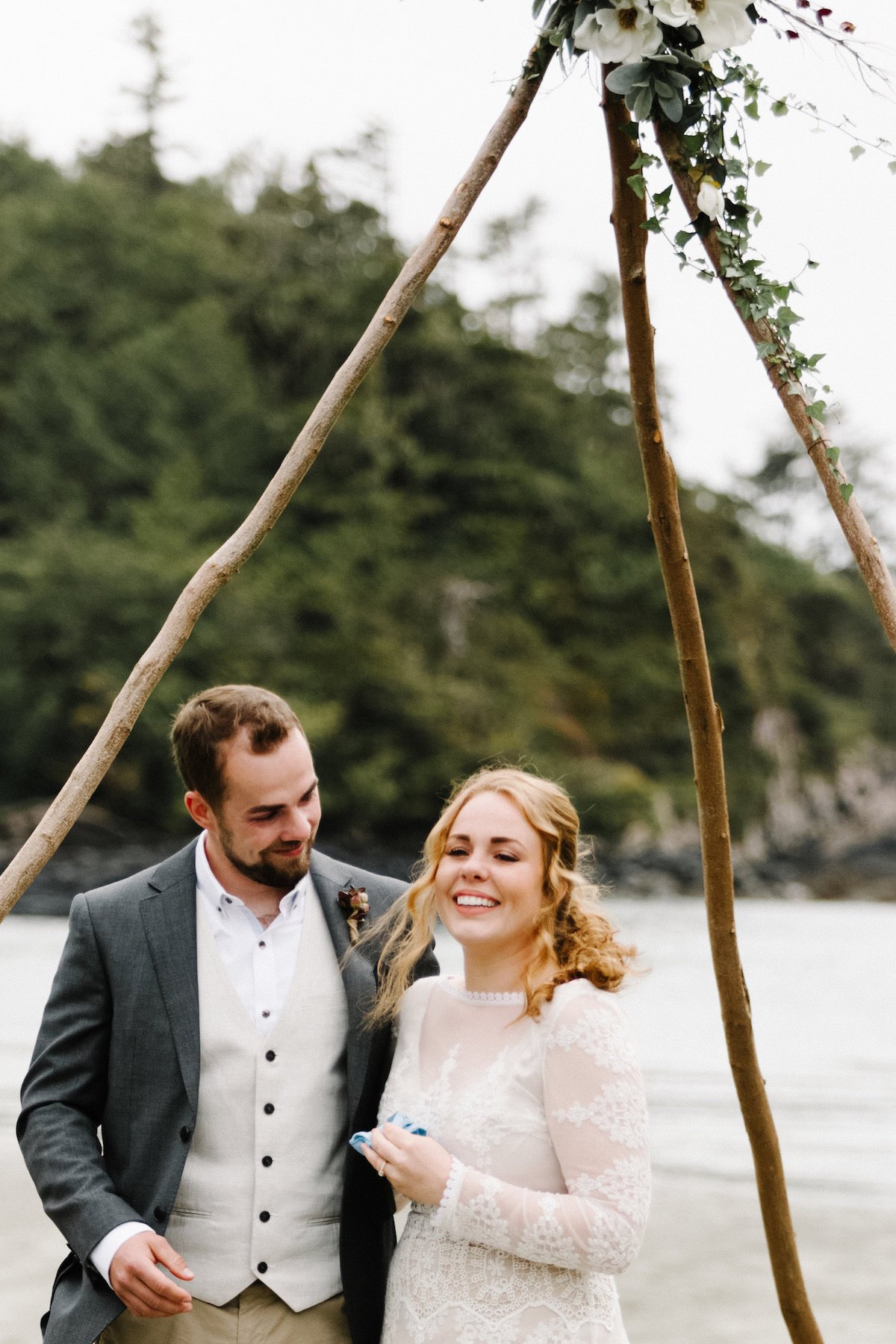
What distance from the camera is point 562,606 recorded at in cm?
3069

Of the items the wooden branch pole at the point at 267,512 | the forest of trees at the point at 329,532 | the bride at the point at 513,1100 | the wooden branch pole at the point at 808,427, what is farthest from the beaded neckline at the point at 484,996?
the forest of trees at the point at 329,532

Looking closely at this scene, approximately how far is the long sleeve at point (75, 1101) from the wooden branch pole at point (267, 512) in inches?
5.8

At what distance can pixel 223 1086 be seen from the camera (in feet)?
A: 7.57

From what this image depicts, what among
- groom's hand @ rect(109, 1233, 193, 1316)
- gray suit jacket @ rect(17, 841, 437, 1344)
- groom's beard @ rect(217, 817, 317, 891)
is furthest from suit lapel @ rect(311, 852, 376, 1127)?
groom's hand @ rect(109, 1233, 193, 1316)

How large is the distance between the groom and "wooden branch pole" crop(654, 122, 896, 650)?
977mm

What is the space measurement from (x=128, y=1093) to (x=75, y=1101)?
0.28 feet

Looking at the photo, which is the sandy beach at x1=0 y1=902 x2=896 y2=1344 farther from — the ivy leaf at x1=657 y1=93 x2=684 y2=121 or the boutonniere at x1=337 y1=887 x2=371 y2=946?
the ivy leaf at x1=657 y1=93 x2=684 y2=121

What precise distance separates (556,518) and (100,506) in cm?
953

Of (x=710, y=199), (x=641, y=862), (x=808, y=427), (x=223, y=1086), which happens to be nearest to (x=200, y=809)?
(x=223, y=1086)

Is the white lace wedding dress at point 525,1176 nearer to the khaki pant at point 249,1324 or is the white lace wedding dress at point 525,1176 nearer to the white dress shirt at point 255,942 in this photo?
the khaki pant at point 249,1324

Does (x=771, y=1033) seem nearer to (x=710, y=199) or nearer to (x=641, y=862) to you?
(x=641, y=862)

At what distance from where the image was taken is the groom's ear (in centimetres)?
241

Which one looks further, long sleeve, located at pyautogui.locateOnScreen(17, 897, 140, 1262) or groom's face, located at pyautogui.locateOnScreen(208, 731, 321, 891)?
groom's face, located at pyautogui.locateOnScreen(208, 731, 321, 891)

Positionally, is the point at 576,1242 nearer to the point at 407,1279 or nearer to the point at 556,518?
the point at 407,1279
